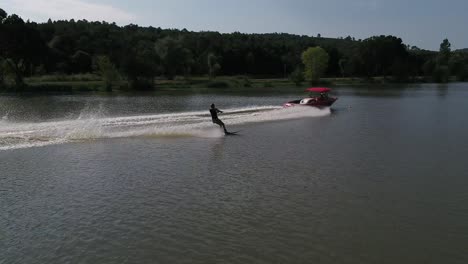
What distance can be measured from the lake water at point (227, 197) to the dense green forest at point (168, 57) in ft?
208

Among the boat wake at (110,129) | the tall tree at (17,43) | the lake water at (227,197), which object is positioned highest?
the tall tree at (17,43)

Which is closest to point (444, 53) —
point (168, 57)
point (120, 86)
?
point (168, 57)

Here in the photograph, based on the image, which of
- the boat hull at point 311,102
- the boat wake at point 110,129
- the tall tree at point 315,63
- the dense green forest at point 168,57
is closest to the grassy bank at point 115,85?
the dense green forest at point 168,57

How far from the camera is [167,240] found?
10898 millimetres

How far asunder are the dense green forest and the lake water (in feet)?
208

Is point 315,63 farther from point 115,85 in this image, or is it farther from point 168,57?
point 115,85

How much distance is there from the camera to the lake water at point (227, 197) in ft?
34.2

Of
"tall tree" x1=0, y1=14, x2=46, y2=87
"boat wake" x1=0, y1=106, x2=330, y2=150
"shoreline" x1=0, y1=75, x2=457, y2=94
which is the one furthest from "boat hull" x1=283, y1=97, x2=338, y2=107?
"tall tree" x1=0, y1=14, x2=46, y2=87

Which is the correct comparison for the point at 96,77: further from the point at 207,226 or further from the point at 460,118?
the point at 207,226

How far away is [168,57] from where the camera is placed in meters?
103

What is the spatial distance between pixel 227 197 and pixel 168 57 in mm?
91936

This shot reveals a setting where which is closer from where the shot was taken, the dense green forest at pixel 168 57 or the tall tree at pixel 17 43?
the tall tree at pixel 17 43

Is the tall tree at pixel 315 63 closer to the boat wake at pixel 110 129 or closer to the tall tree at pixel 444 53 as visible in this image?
the tall tree at pixel 444 53

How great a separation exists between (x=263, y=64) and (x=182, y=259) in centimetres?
14202
